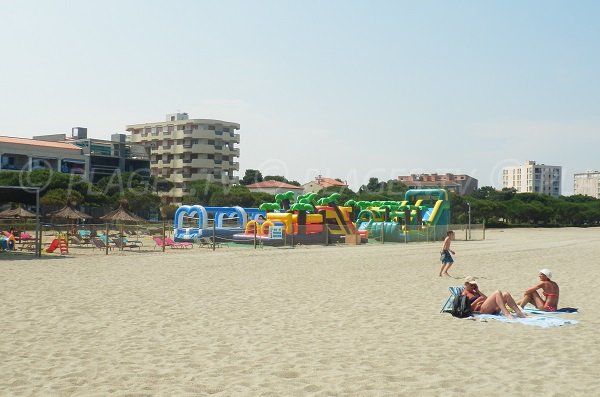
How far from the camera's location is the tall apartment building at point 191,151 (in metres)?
96.4

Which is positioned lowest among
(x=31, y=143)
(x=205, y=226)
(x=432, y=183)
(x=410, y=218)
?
(x=205, y=226)

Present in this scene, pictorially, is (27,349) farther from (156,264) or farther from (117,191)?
(117,191)

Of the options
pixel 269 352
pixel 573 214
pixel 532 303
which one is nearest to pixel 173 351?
pixel 269 352

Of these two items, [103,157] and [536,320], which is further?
[103,157]

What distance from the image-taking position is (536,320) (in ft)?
33.4

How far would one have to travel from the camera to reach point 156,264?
21391 mm

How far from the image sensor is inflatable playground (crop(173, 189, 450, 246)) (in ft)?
116

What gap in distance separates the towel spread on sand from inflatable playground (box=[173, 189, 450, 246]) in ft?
68.2

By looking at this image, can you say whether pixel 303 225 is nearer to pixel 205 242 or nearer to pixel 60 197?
pixel 205 242

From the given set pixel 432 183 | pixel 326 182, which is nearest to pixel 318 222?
pixel 326 182

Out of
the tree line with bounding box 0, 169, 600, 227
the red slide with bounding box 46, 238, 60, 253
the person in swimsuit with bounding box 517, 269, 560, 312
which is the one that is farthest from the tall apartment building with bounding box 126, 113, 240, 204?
the person in swimsuit with bounding box 517, 269, 560, 312

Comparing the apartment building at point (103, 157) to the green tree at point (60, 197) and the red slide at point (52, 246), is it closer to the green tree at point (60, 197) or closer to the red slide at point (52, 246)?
the green tree at point (60, 197)

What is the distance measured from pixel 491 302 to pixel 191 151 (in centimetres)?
8839

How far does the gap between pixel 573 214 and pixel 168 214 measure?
212ft
